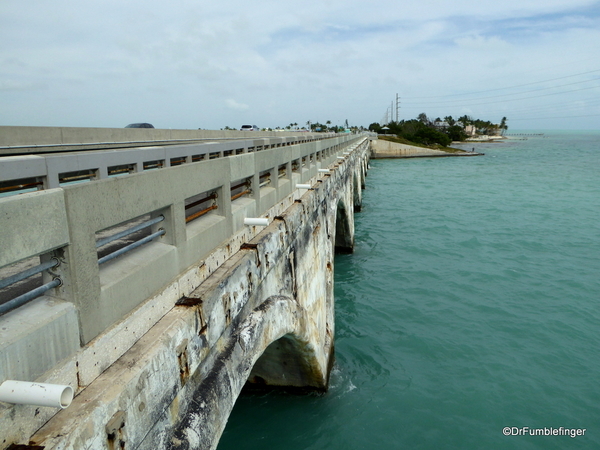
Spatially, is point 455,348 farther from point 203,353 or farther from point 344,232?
point 203,353

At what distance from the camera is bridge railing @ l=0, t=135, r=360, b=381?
99.7 inches

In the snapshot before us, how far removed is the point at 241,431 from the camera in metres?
9.31

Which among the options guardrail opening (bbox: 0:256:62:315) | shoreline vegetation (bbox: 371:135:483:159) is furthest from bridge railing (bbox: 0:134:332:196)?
shoreline vegetation (bbox: 371:135:483:159)

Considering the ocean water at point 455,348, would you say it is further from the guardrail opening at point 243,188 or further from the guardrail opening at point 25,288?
the guardrail opening at point 25,288

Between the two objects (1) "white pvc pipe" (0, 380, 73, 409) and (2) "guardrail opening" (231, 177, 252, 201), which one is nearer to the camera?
(1) "white pvc pipe" (0, 380, 73, 409)

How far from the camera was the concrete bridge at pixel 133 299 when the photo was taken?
2574 millimetres

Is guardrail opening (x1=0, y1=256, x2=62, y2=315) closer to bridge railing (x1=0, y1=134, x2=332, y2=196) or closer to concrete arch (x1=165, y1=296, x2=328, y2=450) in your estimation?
bridge railing (x1=0, y1=134, x2=332, y2=196)

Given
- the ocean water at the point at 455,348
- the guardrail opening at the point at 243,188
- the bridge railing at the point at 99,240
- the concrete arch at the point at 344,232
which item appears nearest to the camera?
the bridge railing at the point at 99,240

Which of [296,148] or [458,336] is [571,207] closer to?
[458,336]

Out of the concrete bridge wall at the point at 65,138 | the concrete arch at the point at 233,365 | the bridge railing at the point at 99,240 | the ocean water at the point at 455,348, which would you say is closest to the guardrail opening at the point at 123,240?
the bridge railing at the point at 99,240

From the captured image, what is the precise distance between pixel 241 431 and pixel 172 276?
6.34 m

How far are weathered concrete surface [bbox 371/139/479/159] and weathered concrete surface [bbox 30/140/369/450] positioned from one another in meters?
74.5

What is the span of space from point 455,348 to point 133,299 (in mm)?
10499

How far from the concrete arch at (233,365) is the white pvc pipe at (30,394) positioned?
4.83 feet
